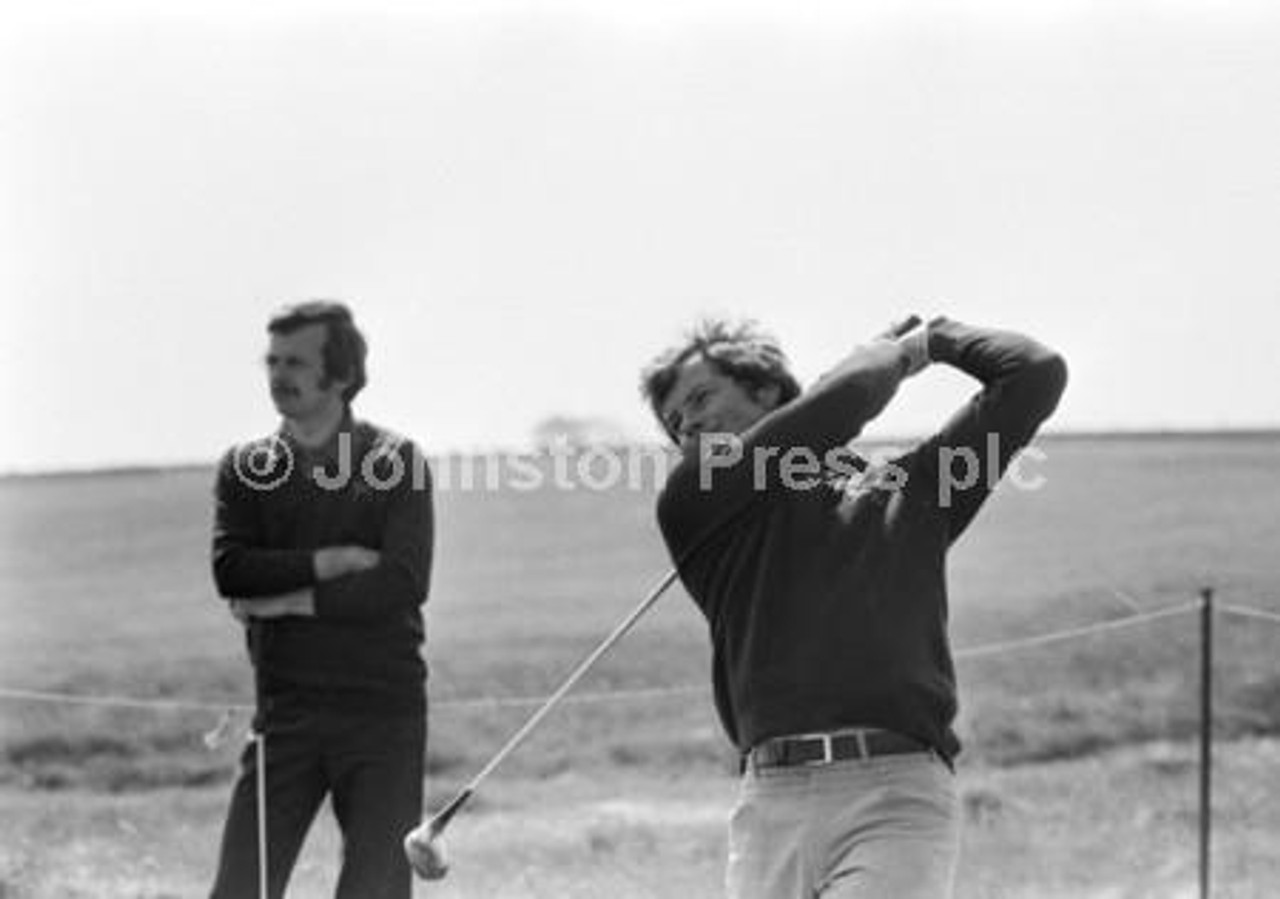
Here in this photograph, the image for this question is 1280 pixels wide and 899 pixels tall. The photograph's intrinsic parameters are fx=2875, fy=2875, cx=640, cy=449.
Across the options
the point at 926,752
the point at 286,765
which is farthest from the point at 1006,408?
the point at 286,765

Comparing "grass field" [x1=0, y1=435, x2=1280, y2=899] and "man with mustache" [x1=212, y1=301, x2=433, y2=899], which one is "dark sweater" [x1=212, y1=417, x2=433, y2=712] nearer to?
"man with mustache" [x1=212, y1=301, x2=433, y2=899]

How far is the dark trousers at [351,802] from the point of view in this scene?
562 centimetres

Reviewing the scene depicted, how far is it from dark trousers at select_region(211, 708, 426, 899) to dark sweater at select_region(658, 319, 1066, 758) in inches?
53.7

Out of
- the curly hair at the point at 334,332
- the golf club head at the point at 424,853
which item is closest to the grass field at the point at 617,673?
the curly hair at the point at 334,332

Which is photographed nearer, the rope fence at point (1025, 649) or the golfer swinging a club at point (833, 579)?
the golfer swinging a club at point (833, 579)

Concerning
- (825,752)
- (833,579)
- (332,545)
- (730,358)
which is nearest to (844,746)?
(825,752)

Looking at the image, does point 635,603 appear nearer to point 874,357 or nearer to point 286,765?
point 286,765

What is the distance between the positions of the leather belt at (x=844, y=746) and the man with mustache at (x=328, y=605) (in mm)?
1565

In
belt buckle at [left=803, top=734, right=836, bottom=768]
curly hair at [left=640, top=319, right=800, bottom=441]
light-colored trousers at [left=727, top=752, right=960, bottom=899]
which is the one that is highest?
curly hair at [left=640, top=319, right=800, bottom=441]

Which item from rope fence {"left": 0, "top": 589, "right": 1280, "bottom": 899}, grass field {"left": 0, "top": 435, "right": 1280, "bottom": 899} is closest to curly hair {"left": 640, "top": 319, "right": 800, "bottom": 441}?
rope fence {"left": 0, "top": 589, "right": 1280, "bottom": 899}

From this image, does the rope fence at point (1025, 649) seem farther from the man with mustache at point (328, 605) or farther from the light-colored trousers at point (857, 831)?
the light-colored trousers at point (857, 831)

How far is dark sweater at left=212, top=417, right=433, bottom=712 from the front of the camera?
564cm

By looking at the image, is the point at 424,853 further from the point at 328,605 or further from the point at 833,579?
the point at 833,579

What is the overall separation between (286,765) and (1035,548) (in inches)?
192
